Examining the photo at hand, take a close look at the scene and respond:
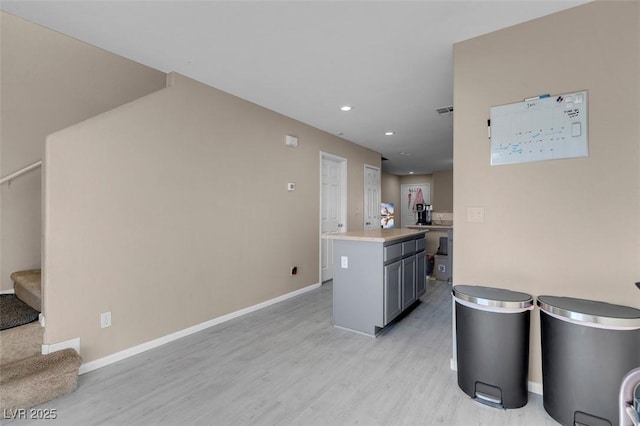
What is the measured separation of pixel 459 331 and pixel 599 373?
707 millimetres

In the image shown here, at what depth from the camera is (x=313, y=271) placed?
4.78 meters

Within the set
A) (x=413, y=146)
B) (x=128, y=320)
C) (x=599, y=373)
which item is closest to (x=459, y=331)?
(x=599, y=373)

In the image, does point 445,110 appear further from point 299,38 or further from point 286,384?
point 286,384

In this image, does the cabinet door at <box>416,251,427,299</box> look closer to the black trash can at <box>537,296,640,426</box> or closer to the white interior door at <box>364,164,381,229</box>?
the black trash can at <box>537,296,640,426</box>

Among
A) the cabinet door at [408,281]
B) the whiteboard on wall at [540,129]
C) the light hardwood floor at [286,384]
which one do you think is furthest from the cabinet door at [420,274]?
the whiteboard on wall at [540,129]

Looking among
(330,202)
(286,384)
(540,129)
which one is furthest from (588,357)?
(330,202)

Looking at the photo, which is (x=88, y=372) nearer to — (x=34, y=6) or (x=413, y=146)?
(x=34, y=6)

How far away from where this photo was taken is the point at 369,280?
3.02 metres

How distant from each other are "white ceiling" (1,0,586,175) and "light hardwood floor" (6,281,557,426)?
2.63m

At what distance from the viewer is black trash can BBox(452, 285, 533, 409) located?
6.02 feet

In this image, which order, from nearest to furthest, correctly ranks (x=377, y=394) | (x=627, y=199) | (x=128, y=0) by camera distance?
1. (x=627, y=199)
2. (x=128, y=0)
3. (x=377, y=394)

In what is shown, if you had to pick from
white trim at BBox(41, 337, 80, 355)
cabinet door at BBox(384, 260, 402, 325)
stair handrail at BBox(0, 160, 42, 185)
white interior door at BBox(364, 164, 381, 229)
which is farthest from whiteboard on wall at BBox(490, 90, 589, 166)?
white interior door at BBox(364, 164, 381, 229)

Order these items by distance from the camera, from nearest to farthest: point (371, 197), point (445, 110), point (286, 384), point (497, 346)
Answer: point (497, 346) → point (286, 384) → point (445, 110) → point (371, 197)

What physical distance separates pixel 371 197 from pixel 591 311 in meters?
5.11
